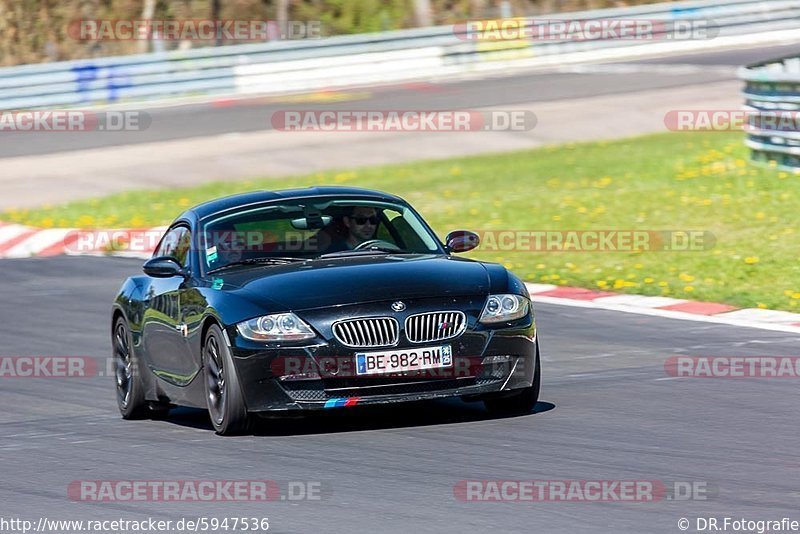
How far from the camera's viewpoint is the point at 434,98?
32.8 metres

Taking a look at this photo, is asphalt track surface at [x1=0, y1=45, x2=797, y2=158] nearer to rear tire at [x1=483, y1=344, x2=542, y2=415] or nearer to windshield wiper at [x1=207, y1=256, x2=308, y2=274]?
windshield wiper at [x1=207, y1=256, x2=308, y2=274]

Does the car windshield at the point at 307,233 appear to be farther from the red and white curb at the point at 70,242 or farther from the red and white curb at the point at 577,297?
the red and white curb at the point at 70,242

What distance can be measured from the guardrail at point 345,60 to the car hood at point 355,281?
85.4ft

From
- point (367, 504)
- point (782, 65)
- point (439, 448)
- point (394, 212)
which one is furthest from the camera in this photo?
point (782, 65)

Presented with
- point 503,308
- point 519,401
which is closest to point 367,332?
point 503,308

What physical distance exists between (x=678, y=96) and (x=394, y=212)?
21.5 meters

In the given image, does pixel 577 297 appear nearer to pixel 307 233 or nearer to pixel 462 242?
pixel 462 242

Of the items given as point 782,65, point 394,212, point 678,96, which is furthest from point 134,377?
point 678,96

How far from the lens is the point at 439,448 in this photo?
7984mm

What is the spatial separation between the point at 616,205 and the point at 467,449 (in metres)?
12.3

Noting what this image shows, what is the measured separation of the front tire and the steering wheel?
114 centimetres

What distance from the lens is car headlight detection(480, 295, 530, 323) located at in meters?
8.66

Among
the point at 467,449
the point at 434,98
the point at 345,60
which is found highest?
the point at 467,449

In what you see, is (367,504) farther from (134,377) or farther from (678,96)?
(678,96)
